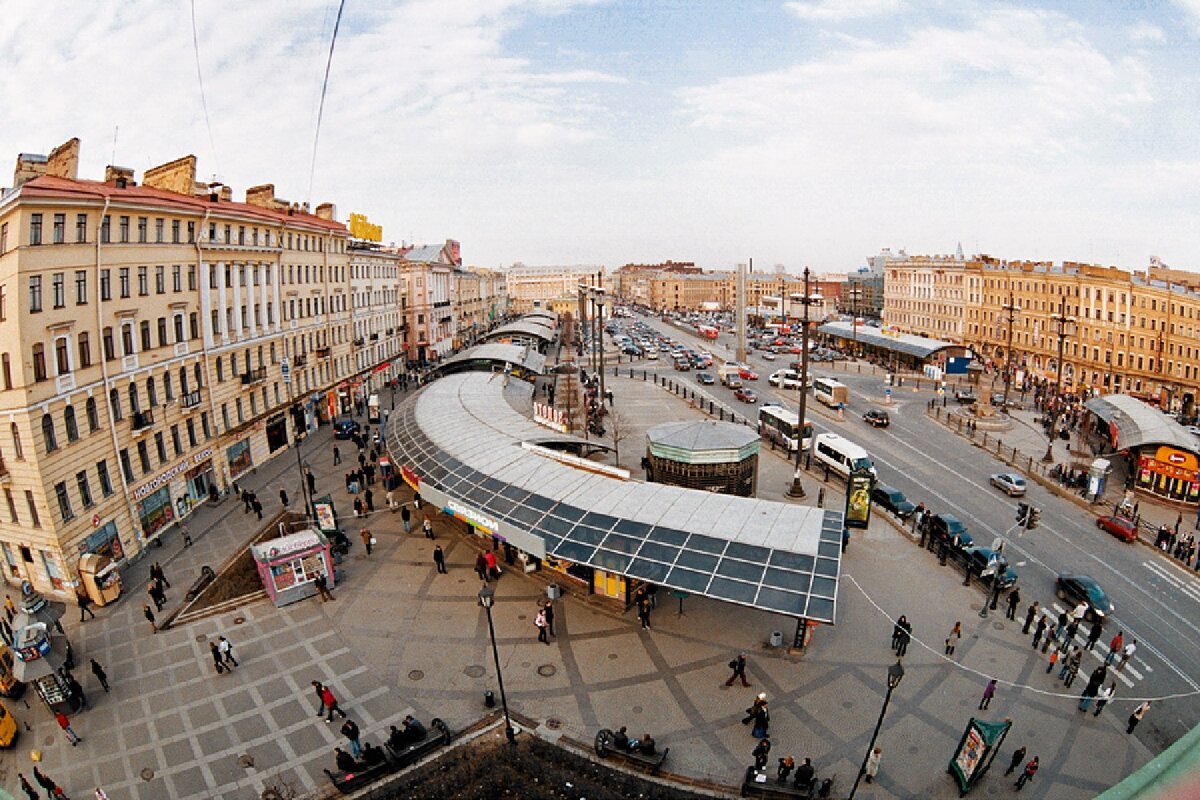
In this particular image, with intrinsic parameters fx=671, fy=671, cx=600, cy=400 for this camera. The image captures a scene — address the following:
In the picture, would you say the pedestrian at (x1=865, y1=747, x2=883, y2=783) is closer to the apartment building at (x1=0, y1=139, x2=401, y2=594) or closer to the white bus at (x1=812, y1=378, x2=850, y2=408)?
the apartment building at (x1=0, y1=139, x2=401, y2=594)

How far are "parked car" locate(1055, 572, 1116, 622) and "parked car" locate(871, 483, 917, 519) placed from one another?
774 centimetres

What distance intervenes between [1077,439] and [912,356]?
111 feet

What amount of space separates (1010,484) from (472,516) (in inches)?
1174

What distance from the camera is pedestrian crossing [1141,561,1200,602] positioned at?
2680cm

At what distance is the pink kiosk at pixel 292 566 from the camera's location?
24922 millimetres

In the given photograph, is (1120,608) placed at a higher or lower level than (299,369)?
lower

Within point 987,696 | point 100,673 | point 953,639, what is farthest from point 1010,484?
point 100,673

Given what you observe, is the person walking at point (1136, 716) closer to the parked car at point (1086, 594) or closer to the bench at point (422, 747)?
the parked car at point (1086, 594)

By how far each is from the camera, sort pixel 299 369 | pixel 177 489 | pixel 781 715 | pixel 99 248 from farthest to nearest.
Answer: pixel 299 369 → pixel 177 489 → pixel 99 248 → pixel 781 715

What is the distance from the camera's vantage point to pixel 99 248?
28047mm

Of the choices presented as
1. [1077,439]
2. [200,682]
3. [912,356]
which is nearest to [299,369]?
[200,682]

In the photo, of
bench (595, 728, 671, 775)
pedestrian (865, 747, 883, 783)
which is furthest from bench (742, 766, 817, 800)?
bench (595, 728, 671, 775)

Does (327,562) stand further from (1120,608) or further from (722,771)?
(1120,608)

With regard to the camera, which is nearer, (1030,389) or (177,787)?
(177,787)
